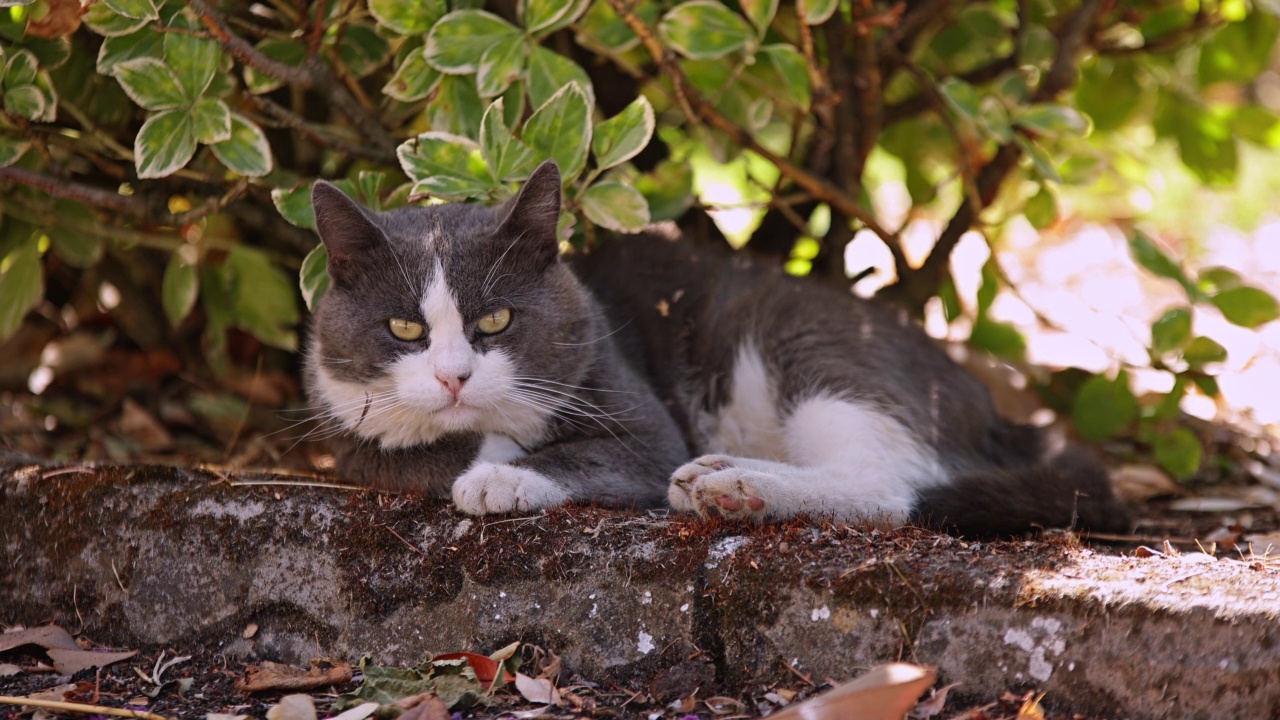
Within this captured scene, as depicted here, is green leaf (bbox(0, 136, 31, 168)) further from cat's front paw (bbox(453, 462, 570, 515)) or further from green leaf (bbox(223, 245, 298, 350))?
cat's front paw (bbox(453, 462, 570, 515))

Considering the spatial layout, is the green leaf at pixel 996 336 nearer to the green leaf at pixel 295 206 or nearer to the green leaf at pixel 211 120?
the green leaf at pixel 295 206

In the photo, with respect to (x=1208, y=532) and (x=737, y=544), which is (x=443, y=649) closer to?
(x=737, y=544)

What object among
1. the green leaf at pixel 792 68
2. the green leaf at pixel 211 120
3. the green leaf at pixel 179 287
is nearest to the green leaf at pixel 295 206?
the green leaf at pixel 211 120

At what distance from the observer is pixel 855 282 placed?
388cm

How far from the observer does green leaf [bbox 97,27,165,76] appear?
2.64 meters

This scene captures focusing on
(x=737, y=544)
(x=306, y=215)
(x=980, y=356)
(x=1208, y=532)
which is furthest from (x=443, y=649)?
(x=980, y=356)

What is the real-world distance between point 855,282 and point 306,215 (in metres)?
2.00

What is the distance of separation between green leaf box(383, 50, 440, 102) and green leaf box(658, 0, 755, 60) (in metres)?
0.62

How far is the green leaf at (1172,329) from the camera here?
3.08 meters

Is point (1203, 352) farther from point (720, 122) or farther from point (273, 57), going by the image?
point (273, 57)

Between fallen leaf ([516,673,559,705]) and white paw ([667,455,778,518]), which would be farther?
white paw ([667,455,778,518])

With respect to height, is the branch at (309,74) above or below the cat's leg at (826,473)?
above

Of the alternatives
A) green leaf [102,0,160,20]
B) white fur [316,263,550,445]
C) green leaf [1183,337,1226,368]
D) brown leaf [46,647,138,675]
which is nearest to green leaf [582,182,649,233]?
white fur [316,263,550,445]

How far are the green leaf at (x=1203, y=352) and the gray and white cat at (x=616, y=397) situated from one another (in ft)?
1.75
